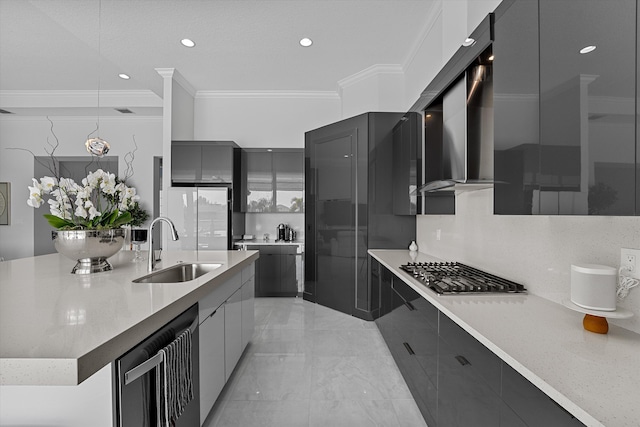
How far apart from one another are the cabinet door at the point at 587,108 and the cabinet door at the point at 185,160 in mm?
4307

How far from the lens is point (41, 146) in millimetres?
5969

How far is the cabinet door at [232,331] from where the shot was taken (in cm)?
219

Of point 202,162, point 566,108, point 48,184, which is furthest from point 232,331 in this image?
point 202,162

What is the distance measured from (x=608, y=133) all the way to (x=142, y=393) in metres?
1.75

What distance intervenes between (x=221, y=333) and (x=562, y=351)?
1826 millimetres

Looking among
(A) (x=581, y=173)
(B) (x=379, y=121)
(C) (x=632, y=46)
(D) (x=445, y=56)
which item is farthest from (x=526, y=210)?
(B) (x=379, y=121)

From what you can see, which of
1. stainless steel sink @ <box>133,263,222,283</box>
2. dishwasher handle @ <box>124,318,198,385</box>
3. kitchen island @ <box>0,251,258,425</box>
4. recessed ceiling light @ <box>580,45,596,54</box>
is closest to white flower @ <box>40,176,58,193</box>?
kitchen island @ <box>0,251,258,425</box>

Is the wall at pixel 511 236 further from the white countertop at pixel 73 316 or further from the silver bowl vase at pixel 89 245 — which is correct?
the silver bowl vase at pixel 89 245

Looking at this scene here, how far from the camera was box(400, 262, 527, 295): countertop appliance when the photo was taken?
67.5 inches

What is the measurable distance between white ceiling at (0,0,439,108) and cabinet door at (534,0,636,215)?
7.66 ft

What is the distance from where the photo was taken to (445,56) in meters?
2.69

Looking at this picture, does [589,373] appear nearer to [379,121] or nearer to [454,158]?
[454,158]

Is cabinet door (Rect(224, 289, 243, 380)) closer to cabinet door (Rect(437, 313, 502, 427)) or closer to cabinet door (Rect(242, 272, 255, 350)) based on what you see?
cabinet door (Rect(242, 272, 255, 350))

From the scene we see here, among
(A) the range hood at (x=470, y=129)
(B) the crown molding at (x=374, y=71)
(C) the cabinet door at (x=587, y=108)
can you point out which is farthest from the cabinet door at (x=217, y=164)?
(C) the cabinet door at (x=587, y=108)
